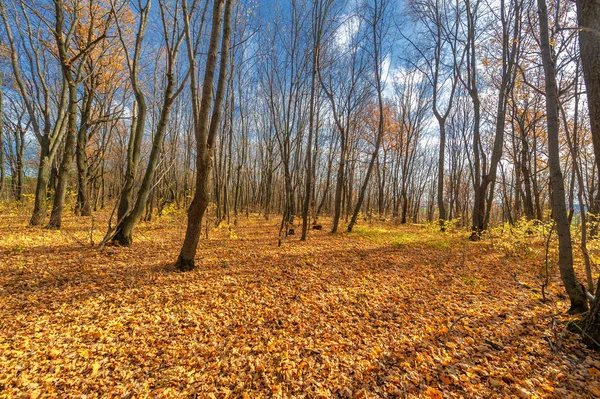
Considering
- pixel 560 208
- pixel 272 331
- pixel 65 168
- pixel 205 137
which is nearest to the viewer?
pixel 272 331

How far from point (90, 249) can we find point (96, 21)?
8813mm

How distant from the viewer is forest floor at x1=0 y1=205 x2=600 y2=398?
209 cm

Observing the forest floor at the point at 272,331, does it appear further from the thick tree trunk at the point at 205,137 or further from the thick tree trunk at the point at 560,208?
the thick tree trunk at the point at 205,137

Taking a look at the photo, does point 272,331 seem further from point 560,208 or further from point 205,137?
point 560,208

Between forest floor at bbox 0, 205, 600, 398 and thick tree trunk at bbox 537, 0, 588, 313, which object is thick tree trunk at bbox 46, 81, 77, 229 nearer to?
forest floor at bbox 0, 205, 600, 398

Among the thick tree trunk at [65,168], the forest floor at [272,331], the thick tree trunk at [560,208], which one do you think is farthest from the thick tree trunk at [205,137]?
the thick tree trunk at [65,168]

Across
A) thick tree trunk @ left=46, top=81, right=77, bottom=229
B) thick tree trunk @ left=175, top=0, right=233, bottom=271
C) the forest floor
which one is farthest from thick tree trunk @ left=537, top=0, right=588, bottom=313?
thick tree trunk @ left=46, top=81, right=77, bottom=229

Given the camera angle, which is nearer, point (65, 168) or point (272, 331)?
point (272, 331)

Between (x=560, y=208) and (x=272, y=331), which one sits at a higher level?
(x=560, y=208)

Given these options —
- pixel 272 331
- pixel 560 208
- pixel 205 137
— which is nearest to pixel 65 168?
pixel 205 137

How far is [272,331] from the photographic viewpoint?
2.87 meters

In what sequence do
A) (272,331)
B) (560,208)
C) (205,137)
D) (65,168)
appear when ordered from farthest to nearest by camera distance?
(65,168) < (205,137) < (560,208) < (272,331)

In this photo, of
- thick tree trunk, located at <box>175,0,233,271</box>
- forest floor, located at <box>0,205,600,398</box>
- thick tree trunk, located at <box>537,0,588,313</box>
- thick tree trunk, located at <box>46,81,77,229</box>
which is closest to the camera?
forest floor, located at <box>0,205,600,398</box>

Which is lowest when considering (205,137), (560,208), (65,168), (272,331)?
(272,331)
